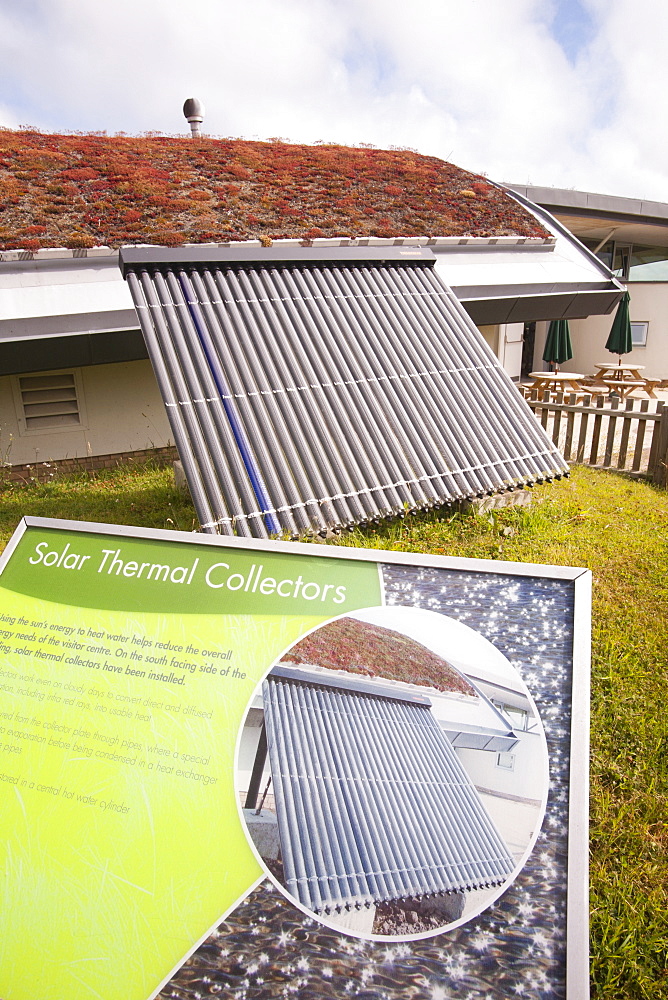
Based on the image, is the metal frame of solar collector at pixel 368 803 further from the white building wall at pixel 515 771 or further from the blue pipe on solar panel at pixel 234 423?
the blue pipe on solar panel at pixel 234 423

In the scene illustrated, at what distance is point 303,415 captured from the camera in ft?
15.7

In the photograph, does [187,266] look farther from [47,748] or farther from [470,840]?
[470,840]

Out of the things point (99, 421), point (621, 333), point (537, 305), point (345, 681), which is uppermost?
point (621, 333)

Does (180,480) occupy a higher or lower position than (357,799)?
higher

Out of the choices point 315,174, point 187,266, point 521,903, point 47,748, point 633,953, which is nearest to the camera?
point 521,903

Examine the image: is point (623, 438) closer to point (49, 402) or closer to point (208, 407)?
point (208, 407)

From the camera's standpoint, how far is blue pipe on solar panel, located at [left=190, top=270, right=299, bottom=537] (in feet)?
14.0

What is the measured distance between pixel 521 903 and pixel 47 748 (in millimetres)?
1534

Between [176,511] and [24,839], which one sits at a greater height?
[176,511]

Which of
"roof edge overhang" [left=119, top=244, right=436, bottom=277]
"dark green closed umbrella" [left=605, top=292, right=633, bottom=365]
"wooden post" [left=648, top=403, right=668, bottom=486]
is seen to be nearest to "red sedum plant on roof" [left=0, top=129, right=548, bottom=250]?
"roof edge overhang" [left=119, top=244, right=436, bottom=277]

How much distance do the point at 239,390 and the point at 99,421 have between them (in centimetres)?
401

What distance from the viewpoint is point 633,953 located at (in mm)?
2492

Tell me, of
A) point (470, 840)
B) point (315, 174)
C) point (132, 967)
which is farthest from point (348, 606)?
point (315, 174)

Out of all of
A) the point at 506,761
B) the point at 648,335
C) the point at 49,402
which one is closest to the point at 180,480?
the point at 49,402
